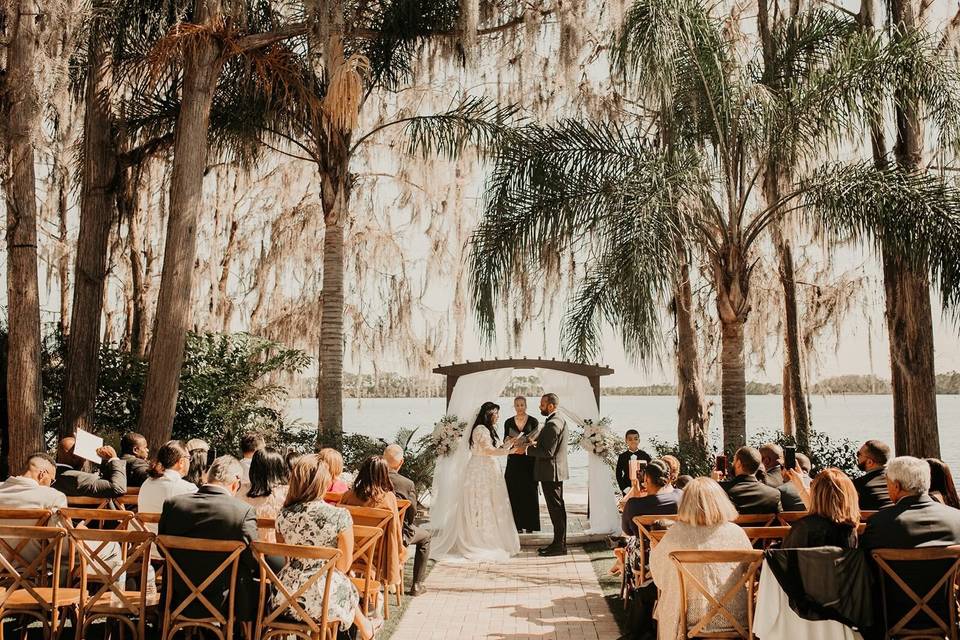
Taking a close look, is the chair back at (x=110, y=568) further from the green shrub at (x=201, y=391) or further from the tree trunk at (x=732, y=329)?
the green shrub at (x=201, y=391)

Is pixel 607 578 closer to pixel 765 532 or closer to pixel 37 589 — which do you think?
pixel 765 532

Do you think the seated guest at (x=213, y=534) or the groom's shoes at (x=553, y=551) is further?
the groom's shoes at (x=553, y=551)

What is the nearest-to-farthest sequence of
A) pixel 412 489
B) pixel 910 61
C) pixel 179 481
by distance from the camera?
pixel 179 481 < pixel 412 489 < pixel 910 61

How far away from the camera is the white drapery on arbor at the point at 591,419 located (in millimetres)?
9914

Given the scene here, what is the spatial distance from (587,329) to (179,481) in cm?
624

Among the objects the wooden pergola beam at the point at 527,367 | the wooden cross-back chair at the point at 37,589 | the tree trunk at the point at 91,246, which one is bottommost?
the wooden cross-back chair at the point at 37,589

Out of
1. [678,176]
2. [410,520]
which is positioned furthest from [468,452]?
[678,176]

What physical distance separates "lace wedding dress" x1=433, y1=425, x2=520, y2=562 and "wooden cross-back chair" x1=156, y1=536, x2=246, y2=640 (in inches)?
186

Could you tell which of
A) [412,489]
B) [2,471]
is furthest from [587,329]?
[2,471]

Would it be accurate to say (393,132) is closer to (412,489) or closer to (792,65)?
(792,65)

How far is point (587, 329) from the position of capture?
10789 mm

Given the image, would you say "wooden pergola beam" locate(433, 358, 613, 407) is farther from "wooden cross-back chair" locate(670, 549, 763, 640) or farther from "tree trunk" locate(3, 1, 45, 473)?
"wooden cross-back chair" locate(670, 549, 763, 640)

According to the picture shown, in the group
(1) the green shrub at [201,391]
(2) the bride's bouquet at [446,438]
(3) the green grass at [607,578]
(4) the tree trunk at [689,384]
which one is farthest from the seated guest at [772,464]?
(1) the green shrub at [201,391]

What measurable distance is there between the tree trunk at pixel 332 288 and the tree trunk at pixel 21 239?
3444 millimetres
